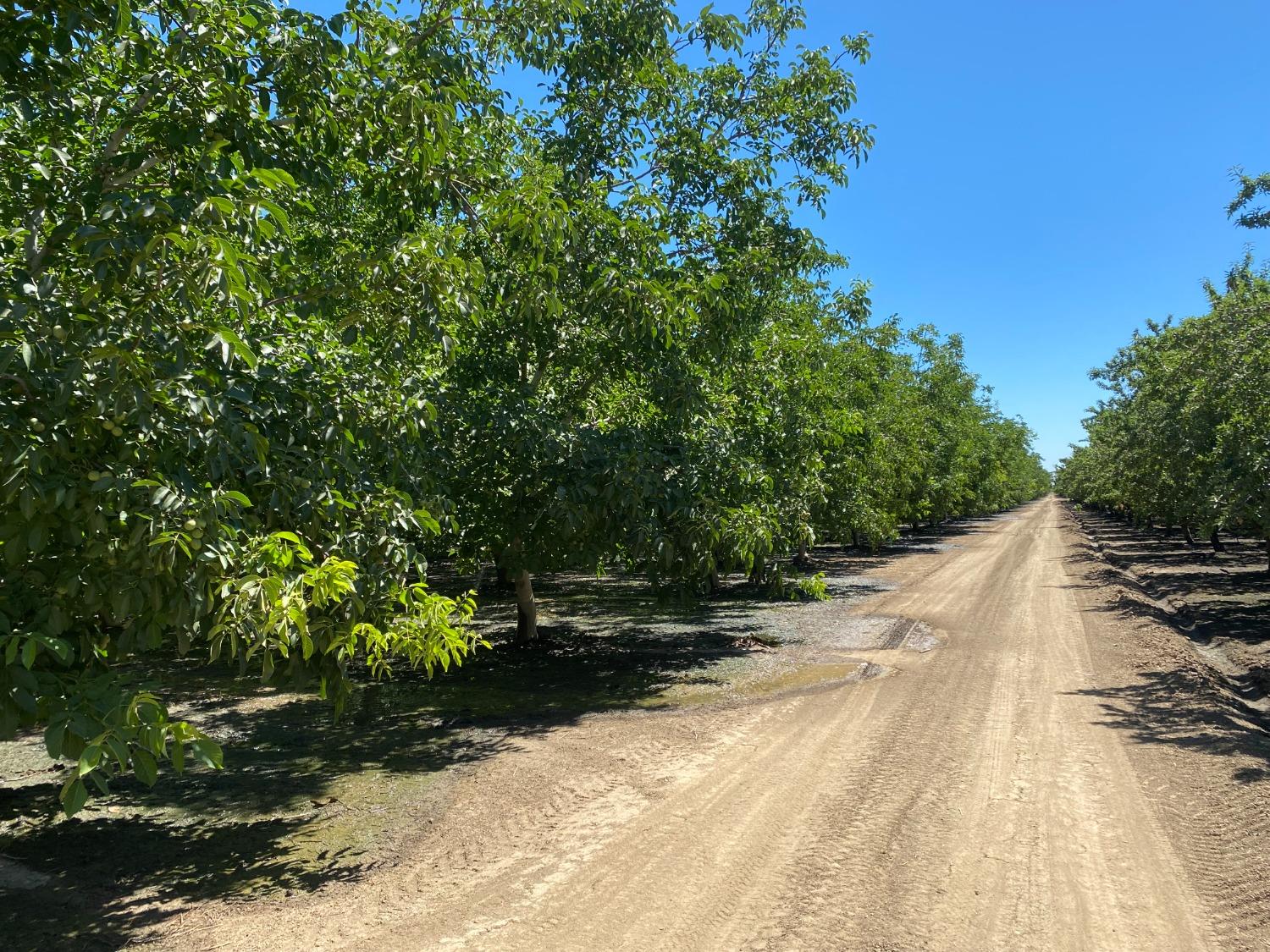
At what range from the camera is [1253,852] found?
5180mm

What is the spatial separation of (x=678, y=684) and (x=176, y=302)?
8.73 meters

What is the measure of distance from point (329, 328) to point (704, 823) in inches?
219

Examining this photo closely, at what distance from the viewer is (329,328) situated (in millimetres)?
7277

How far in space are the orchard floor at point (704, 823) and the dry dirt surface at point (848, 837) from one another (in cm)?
3

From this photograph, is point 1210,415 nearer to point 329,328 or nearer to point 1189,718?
point 1189,718

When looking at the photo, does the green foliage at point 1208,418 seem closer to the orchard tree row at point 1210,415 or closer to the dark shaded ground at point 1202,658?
the orchard tree row at point 1210,415

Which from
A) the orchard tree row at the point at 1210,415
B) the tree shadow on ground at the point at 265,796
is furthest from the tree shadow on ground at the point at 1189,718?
the tree shadow on ground at the point at 265,796

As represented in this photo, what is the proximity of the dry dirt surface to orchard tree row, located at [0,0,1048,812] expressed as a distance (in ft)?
5.34

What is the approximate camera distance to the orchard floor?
440 centimetres

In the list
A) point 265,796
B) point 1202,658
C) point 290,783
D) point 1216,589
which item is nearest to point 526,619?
point 290,783

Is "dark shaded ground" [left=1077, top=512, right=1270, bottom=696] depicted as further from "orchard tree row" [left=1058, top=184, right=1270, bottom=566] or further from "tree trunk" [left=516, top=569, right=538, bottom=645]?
"tree trunk" [left=516, top=569, right=538, bottom=645]

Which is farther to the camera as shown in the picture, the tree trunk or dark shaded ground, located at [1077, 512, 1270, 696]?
the tree trunk

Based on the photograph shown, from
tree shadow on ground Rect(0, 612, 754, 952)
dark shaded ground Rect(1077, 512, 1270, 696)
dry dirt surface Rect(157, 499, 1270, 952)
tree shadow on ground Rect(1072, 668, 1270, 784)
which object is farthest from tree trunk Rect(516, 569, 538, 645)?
dark shaded ground Rect(1077, 512, 1270, 696)

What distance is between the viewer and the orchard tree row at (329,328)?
3348mm
